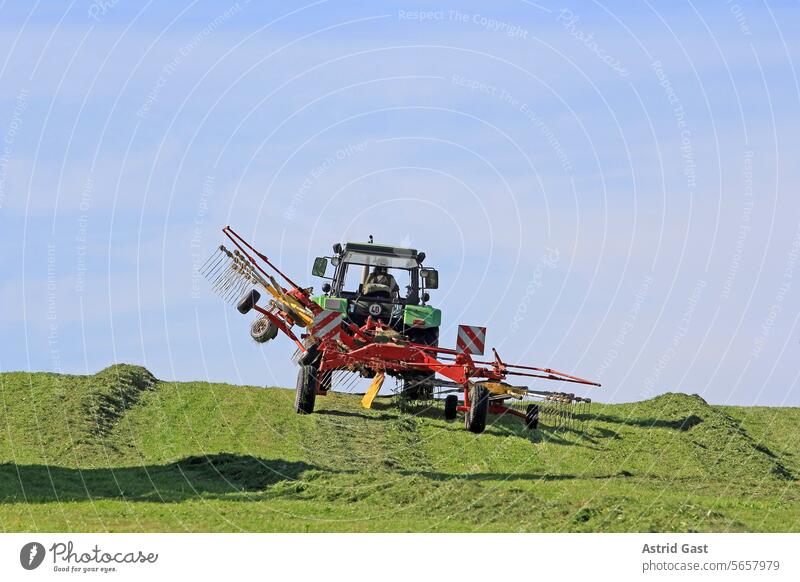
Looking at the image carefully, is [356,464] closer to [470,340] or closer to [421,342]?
[470,340]

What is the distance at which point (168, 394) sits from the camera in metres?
24.9

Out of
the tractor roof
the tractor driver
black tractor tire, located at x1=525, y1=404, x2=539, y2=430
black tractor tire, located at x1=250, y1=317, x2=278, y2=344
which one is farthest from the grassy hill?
the tractor roof

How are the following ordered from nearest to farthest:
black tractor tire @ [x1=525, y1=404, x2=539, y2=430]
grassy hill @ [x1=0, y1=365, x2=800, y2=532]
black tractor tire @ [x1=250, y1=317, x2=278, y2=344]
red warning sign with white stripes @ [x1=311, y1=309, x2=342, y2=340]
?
1. grassy hill @ [x1=0, y1=365, x2=800, y2=532]
2. black tractor tire @ [x1=525, y1=404, x2=539, y2=430]
3. red warning sign with white stripes @ [x1=311, y1=309, x2=342, y2=340]
4. black tractor tire @ [x1=250, y1=317, x2=278, y2=344]

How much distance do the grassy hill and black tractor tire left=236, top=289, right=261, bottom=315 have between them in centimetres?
176

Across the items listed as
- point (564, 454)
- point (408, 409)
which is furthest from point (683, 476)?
point (408, 409)

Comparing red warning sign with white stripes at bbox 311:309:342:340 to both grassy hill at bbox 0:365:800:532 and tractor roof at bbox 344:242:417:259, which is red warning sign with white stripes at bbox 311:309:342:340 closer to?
grassy hill at bbox 0:365:800:532

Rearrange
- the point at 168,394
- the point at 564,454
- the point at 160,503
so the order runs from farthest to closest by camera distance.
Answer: the point at 168,394 → the point at 564,454 → the point at 160,503

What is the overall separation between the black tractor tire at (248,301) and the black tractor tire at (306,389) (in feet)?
7.22

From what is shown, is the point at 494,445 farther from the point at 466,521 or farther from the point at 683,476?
the point at 466,521

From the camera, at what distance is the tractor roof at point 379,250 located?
24594 millimetres

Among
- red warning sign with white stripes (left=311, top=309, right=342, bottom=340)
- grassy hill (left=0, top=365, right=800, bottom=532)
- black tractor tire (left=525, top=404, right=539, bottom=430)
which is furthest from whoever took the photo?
red warning sign with white stripes (left=311, top=309, right=342, bottom=340)

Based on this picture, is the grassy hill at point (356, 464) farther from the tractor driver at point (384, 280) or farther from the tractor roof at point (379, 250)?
the tractor roof at point (379, 250)

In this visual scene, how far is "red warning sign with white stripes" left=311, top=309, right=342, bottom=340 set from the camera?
21.6m
